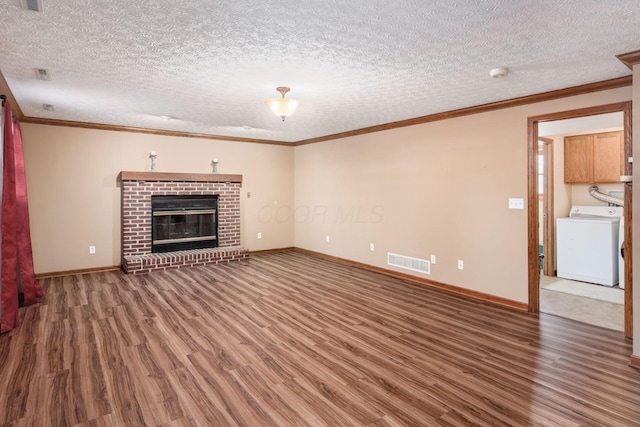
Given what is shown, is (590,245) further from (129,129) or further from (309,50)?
(129,129)

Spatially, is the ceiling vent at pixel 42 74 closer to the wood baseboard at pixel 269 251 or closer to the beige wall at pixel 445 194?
the beige wall at pixel 445 194

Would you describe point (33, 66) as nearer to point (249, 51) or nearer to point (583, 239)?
point (249, 51)

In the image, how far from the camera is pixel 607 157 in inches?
204

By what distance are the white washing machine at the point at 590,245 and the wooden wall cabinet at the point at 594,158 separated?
46 centimetres

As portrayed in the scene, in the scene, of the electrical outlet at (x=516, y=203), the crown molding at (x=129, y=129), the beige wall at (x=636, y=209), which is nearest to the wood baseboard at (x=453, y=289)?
the electrical outlet at (x=516, y=203)

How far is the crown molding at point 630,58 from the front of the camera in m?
2.65

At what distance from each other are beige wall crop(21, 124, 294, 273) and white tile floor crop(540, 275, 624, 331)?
225 inches

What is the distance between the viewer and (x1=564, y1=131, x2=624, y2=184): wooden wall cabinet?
5129 millimetres

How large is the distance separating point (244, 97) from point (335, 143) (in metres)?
2.95

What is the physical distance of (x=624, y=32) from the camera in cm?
234

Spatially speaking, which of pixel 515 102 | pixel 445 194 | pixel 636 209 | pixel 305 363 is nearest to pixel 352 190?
pixel 445 194

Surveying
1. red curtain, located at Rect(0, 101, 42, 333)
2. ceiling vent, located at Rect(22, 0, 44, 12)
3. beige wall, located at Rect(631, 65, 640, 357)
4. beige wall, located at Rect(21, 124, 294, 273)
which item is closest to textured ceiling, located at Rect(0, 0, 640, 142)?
ceiling vent, located at Rect(22, 0, 44, 12)

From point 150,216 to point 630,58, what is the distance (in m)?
6.36

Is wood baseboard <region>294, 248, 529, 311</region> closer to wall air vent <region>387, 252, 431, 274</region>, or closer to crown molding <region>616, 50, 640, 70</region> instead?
wall air vent <region>387, 252, 431, 274</region>
